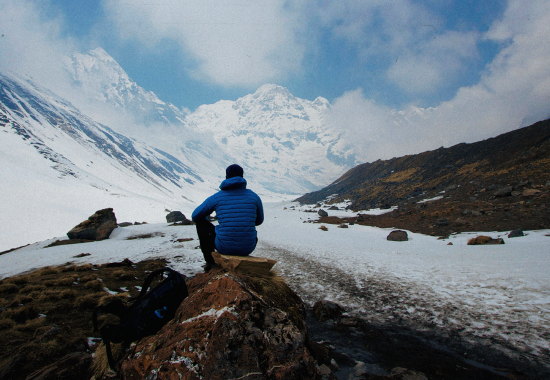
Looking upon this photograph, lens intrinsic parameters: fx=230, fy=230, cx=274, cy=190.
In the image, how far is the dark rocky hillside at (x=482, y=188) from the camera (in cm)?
1722

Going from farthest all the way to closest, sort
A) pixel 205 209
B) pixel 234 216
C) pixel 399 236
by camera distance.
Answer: pixel 399 236 < pixel 205 209 < pixel 234 216

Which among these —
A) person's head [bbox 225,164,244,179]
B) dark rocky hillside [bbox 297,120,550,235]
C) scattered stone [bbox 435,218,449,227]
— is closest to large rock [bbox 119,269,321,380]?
person's head [bbox 225,164,244,179]

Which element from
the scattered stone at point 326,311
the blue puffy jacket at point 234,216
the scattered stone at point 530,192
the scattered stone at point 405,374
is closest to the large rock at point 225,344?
the blue puffy jacket at point 234,216

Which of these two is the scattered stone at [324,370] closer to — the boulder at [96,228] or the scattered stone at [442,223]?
the scattered stone at [442,223]

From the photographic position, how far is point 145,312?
2709 mm

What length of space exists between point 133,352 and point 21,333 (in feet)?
11.3

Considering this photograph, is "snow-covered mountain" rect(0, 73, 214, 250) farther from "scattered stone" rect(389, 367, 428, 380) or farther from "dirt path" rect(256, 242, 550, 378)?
"scattered stone" rect(389, 367, 428, 380)

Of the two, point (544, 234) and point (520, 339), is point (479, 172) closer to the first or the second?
point (544, 234)

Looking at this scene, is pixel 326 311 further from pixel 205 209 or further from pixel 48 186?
pixel 48 186

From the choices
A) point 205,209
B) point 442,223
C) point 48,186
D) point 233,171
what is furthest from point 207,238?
point 48,186

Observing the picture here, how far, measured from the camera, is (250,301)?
254cm

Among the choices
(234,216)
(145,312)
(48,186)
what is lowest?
(145,312)

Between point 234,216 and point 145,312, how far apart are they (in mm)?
1824

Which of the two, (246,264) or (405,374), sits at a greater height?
(246,264)
